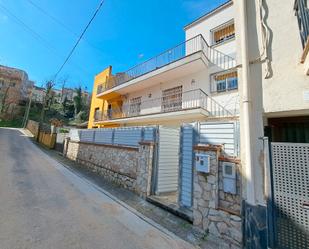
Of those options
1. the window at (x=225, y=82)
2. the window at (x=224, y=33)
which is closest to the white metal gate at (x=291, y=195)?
the window at (x=225, y=82)

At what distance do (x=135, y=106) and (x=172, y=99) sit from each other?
4321 mm

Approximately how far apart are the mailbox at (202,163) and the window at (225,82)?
656 cm

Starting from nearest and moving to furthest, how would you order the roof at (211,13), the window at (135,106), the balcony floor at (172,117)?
the balcony floor at (172,117) → the roof at (211,13) → the window at (135,106)

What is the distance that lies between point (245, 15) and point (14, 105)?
190 feet

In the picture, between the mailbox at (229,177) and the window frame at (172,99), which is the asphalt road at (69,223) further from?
the window frame at (172,99)

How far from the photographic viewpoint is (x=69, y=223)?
4.28 meters

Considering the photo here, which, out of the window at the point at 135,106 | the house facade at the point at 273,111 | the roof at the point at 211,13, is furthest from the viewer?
the window at the point at 135,106

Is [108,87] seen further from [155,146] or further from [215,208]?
[215,208]

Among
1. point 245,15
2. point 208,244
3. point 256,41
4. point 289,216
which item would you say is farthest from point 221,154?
point 245,15

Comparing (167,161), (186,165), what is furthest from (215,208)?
(167,161)

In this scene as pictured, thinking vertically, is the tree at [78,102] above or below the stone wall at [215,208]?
above

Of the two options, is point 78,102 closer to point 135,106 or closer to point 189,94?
point 135,106

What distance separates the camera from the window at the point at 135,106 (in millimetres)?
15262

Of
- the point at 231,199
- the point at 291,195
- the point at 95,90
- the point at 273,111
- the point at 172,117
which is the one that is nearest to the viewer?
the point at 291,195
